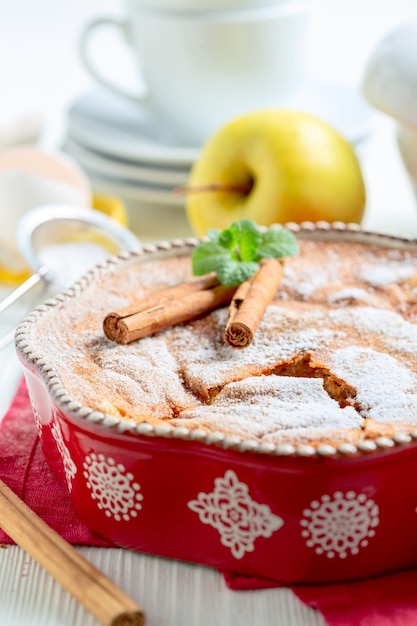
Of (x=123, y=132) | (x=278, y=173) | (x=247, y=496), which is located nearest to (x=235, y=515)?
(x=247, y=496)

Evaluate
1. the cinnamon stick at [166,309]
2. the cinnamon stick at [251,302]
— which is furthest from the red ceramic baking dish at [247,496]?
the cinnamon stick at [251,302]

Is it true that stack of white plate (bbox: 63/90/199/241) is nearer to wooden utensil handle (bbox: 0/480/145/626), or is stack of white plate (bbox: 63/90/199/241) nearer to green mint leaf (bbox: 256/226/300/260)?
green mint leaf (bbox: 256/226/300/260)

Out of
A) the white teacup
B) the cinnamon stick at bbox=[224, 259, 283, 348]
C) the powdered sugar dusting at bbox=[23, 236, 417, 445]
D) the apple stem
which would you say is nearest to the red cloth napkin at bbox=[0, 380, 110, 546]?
the powdered sugar dusting at bbox=[23, 236, 417, 445]

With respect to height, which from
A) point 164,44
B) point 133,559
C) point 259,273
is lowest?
point 133,559

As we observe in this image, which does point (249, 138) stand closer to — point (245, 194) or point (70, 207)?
point (245, 194)

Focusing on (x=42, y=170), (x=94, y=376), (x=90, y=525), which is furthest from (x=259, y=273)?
(x=42, y=170)

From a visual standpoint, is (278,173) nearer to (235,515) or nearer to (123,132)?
(123,132)
